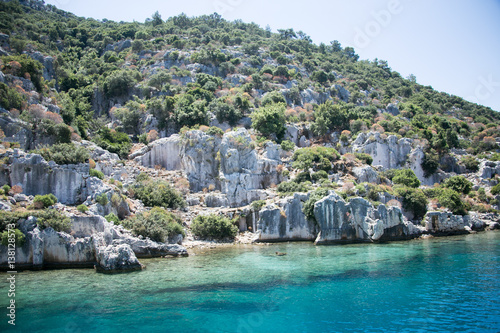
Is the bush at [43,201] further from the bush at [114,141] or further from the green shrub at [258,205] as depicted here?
the bush at [114,141]

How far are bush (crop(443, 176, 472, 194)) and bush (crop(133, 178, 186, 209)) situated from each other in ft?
135

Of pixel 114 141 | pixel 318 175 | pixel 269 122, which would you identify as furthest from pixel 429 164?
pixel 114 141

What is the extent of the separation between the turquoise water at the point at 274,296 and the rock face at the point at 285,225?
956cm

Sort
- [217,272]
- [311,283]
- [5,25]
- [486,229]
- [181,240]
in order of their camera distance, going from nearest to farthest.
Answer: [311,283], [217,272], [181,240], [486,229], [5,25]

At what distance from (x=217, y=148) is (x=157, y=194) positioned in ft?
45.7

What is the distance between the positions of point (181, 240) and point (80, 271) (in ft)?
38.1

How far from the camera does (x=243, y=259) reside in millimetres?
28953

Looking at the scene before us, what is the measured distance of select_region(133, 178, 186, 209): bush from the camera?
39.8 metres

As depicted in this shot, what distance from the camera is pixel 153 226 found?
3184cm

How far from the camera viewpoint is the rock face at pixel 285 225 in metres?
38.9

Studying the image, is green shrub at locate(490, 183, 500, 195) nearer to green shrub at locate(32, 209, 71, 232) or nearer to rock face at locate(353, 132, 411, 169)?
rock face at locate(353, 132, 411, 169)

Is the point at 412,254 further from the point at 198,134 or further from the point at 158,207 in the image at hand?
the point at 198,134

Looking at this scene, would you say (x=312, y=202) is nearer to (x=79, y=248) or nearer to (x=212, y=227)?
(x=212, y=227)

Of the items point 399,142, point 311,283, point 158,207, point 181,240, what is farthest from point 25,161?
point 399,142
